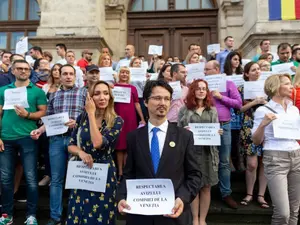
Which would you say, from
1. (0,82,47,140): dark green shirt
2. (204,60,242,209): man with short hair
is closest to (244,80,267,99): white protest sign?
(204,60,242,209): man with short hair

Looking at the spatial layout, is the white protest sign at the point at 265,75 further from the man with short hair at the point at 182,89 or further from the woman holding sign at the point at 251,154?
the man with short hair at the point at 182,89

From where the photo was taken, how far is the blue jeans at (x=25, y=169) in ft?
14.0

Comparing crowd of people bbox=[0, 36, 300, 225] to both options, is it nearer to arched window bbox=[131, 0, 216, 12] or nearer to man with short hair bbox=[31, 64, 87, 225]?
man with short hair bbox=[31, 64, 87, 225]

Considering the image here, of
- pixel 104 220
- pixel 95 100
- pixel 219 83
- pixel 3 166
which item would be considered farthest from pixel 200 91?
pixel 3 166

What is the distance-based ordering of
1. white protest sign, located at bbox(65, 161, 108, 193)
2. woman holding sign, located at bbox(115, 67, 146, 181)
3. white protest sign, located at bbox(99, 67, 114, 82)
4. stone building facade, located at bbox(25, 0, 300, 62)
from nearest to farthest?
1. white protest sign, located at bbox(65, 161, 108, 193)
2. woman holding sign, located at bbox(115, 67, 146, 181)
3. white protest sign, located at bbox(99, 67, 114, 82)
4. stone building facade, located at bbox(25, 0, 300, 62)

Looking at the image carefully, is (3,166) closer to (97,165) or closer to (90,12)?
(97,165)

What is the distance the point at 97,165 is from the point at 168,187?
1.06 metres

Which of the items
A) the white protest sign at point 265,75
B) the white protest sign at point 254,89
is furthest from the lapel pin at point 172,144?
the white protest sign at point 265,75

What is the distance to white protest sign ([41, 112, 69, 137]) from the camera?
4.21 m

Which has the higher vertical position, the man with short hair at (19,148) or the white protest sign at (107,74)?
the white protest sign at (107,74)

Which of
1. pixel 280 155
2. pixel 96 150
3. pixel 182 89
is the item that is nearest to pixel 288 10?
pixel 182 89

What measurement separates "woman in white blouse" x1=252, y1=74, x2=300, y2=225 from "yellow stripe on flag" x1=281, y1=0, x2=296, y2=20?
6311 mm

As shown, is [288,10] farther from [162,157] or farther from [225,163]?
[162,157]

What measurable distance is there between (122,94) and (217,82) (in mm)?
1480
